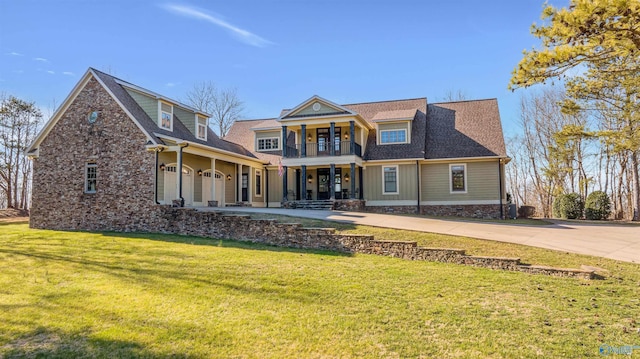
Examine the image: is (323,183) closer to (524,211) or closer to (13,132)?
(524,211)

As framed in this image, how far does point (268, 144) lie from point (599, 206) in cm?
1920

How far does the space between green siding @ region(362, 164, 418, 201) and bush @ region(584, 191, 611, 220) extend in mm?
9875

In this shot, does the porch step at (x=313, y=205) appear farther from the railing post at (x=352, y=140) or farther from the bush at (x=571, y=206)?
the bush at (x=571, y=206)

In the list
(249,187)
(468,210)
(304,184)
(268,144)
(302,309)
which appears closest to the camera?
(302,309)

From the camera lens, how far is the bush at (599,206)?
68.9 ft

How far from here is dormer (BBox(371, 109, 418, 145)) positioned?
2164cm

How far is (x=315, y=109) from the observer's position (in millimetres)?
21281

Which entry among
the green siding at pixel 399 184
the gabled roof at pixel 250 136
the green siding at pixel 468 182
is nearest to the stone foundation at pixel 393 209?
the green siding at pixel 399 184

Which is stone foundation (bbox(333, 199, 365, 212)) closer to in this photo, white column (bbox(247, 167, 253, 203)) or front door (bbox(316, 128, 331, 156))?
front door (bbox(316, 128, 331, 156))

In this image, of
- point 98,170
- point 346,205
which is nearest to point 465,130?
point 346,205

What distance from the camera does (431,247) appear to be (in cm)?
949

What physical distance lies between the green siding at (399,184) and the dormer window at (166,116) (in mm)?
10397

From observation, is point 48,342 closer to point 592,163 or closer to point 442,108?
point 442,108

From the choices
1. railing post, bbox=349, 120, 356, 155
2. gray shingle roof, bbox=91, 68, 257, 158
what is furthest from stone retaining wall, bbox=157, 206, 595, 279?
railing post, bbox=349, 120, 356, 155
